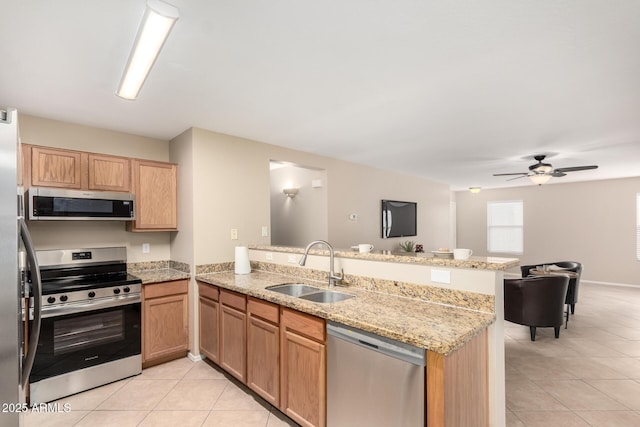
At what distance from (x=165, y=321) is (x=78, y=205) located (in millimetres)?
1355

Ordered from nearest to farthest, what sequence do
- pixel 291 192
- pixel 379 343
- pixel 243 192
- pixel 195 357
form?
pixel 379 343
pixel 195 357
pixel 243 192
pixel 291 192

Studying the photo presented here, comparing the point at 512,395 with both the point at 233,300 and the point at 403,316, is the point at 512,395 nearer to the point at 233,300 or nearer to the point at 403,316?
the point at 403,316

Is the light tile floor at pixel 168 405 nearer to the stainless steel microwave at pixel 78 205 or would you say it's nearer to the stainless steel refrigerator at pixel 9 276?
the stainless steel refrigerator at pixel 9 276

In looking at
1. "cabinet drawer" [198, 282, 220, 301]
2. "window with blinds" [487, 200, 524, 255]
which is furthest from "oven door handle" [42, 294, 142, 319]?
"window with blinds" [487, 200, 524, 255]

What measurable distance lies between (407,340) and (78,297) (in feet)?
8.78

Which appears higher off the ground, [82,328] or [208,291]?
[208,291]

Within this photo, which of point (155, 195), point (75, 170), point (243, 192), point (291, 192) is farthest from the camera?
point (291, 192)

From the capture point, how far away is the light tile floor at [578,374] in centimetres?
235

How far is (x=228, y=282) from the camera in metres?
2.87

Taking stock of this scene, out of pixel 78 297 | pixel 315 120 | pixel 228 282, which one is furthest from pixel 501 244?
pixel 78 297

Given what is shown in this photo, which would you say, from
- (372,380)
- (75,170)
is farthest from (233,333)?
(75,170)

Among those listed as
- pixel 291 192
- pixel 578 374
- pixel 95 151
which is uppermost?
pixel 95 151

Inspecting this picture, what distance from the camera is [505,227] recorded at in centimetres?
859

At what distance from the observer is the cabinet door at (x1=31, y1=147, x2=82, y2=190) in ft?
8.92
